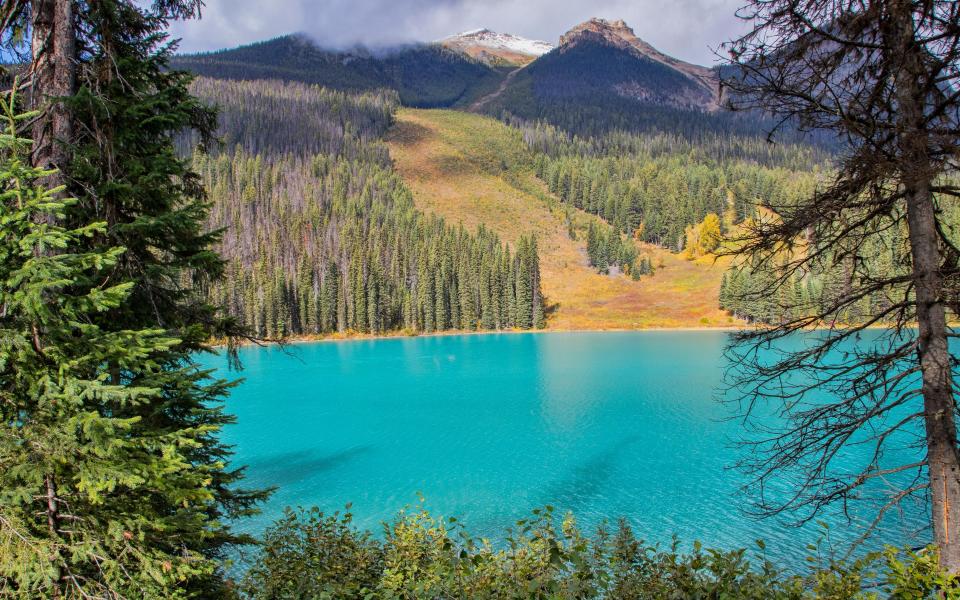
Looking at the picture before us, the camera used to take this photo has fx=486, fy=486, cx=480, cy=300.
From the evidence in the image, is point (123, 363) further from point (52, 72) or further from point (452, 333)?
point (452, 333)

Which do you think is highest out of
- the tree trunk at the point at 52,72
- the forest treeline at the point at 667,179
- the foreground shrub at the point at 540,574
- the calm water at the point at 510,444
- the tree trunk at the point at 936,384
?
the forest treeline at the point at 667,179

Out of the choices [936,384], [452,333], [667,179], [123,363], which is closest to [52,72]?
[123,363]

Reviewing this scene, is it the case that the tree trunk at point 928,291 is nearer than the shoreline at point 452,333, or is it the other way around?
the tree trunk at point 928,291

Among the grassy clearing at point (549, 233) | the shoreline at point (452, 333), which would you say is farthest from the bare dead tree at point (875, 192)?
the shoreline at point (452, 333)

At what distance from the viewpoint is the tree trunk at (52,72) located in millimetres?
5328

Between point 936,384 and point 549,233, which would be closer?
point 936,384

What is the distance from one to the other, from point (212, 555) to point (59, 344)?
4.30 metres

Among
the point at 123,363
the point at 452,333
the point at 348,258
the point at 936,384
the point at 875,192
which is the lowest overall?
the point at 452,333

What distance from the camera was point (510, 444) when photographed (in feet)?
89.4

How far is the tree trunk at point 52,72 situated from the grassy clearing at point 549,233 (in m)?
48.0

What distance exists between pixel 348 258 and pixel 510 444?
81.7 m

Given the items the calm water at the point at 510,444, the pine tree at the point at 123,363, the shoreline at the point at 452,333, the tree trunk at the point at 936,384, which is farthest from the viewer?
the shoreline at the point at 452,333

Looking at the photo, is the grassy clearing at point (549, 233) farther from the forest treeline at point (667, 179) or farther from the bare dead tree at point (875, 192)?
the bare dead tree at point (875, 192)

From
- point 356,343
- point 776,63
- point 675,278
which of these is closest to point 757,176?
point 675,278
